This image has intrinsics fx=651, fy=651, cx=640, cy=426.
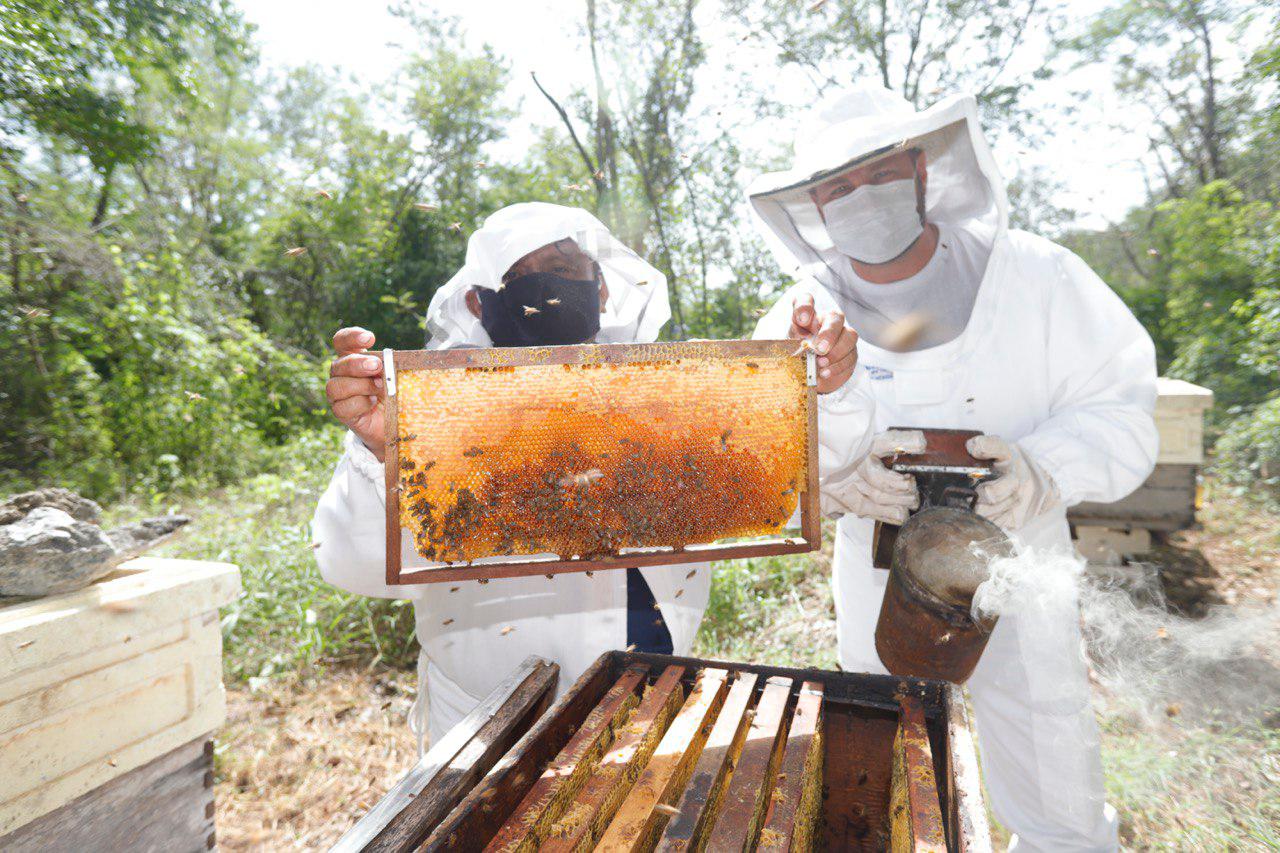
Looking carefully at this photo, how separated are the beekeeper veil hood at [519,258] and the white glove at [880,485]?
826 millimetres

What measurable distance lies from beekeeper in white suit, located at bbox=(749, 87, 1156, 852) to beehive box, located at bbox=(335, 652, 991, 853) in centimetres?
78

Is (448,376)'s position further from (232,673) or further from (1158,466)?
(1158,466)

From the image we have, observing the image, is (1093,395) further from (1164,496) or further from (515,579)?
(1164,496)

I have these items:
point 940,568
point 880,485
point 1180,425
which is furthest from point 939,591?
point 1180,425

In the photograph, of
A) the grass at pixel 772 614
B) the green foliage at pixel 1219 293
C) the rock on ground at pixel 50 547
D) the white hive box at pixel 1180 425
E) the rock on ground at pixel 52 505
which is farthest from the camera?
the green foliage at pixel 1219 293

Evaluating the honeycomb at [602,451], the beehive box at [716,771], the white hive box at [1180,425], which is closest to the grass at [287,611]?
the honeycomb at [602,451]

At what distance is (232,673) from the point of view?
400 cm

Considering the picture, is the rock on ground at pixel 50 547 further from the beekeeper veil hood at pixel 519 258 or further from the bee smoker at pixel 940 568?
the bee smoker at pixel 940 568

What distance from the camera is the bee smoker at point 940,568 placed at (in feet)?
5.01

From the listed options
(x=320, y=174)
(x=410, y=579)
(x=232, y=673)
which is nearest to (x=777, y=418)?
(x=410, y=579)

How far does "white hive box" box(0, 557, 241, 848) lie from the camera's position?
1687 millimetres

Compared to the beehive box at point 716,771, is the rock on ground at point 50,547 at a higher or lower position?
higher

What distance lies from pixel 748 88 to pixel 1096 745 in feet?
32.4

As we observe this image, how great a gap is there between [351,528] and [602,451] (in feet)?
2.62
